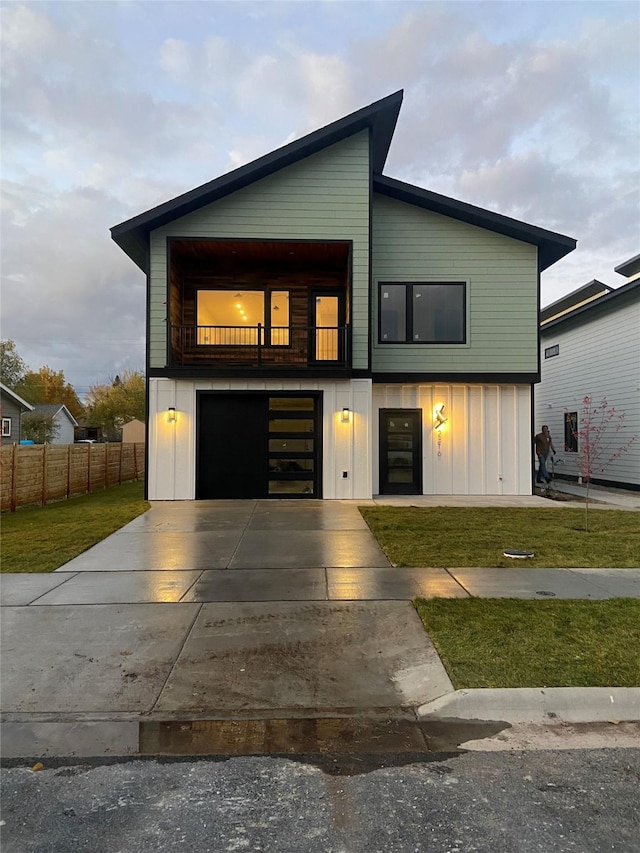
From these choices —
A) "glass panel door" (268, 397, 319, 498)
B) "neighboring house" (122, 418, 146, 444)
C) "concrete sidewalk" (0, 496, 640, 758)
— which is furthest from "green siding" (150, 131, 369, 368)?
"neighboring house" (122, 418, 146, 444)

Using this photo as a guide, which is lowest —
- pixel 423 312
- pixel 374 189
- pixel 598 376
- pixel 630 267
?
pixel 598 376

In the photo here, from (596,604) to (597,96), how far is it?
53.4ft

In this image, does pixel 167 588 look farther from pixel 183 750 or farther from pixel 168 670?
pixel 183 750

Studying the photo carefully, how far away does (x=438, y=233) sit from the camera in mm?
13195

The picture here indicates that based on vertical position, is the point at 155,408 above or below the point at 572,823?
above

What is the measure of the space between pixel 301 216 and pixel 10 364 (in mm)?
47686

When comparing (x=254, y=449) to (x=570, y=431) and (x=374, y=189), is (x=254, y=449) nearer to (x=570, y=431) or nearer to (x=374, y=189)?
(x=374, y=189)

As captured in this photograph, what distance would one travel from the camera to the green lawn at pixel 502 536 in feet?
21.3

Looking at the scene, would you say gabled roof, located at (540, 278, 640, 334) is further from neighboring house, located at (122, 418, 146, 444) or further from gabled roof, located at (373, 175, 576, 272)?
neighboring house, located at (122, 418, 146, 444)

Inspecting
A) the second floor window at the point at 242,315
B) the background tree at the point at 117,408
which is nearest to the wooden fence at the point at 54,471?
the second floor window at the point at 242,315

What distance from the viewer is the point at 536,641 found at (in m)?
3.99

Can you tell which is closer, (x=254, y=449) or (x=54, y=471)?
(x=254, y=449)

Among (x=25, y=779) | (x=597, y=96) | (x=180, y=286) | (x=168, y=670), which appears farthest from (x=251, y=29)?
(x=25, y=779)

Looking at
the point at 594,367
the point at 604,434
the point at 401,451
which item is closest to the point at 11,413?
the point at 401,451
